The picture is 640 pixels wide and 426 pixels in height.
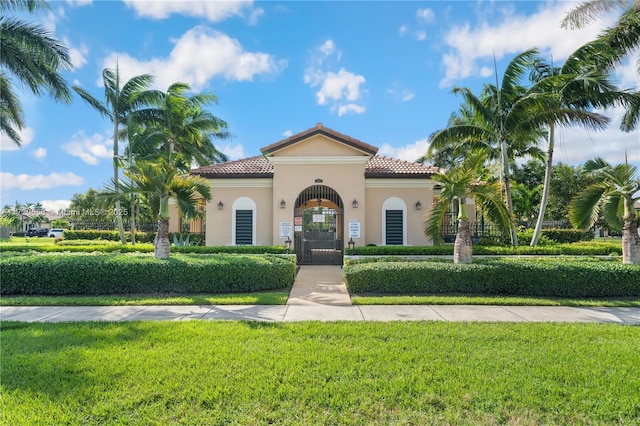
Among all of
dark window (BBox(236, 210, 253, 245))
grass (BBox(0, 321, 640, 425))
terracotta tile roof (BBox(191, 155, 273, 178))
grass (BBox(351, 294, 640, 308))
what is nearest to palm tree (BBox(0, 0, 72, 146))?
terracotta tile roof (BBox(191, 155, 273, 178))

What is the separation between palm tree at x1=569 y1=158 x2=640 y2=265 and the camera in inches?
389

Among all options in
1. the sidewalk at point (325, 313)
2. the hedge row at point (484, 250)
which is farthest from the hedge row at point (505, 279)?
the hedge row at point (484, 250)

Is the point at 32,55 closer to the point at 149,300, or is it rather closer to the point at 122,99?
the point at 122,99

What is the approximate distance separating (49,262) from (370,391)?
402 inches

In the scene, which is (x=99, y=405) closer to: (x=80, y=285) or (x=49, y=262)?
(x=80, y=285)

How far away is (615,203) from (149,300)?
14382 millimetres

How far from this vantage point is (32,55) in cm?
1430

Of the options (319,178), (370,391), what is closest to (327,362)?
(370,391)

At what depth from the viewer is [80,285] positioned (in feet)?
30.3

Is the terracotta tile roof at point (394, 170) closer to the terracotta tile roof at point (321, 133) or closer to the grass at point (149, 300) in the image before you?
the terracotta tile roof at point (321, 133)

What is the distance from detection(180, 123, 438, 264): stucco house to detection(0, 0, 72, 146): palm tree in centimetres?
746

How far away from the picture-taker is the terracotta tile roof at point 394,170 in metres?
15.8

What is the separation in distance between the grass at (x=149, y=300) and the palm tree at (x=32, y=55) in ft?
35.8

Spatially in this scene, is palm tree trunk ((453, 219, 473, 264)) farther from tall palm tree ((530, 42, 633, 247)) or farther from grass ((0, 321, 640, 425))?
tall palm tree ((530, 42, 633, 247))
